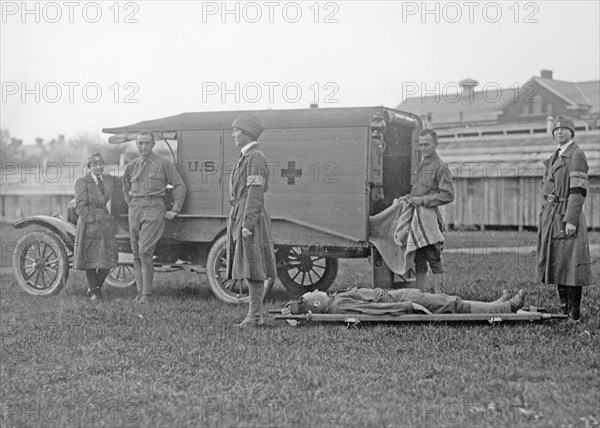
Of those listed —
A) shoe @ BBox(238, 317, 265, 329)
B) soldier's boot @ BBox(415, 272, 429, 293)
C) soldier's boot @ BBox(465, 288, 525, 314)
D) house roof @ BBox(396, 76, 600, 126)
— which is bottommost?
shoe @ BBox(238, 317, 265, 329)

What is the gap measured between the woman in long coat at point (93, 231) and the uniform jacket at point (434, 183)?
397 cm

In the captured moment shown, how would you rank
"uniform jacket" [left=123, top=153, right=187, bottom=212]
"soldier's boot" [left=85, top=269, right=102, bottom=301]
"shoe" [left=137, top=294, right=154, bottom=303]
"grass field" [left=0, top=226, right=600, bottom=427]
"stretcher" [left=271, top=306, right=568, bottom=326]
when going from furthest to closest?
"soldier's boot" [left=85, top=269, right=102, bottom=301], "uniform jacket" [left=123, top=153, right=187, bottom=212], "shoe" [left=137, top=294, right=154, bottom=303], "stretcher" [left=271, top=306, right=568, bottom=326], "grass field" [left=0, top=226, right=600, bottom=427]

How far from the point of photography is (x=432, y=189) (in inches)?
370

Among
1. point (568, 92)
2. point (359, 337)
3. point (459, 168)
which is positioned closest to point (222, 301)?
point (359, 337)

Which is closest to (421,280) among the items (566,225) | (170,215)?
(566,225)

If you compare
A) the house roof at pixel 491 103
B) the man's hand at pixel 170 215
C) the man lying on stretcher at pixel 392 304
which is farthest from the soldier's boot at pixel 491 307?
the house roof at pixel 491 103

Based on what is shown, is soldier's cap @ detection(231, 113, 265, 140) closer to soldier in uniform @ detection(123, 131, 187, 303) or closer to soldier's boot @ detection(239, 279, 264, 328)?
soldier's boot @ detection(239, 279, 264, 328)

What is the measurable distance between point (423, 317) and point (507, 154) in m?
21.2

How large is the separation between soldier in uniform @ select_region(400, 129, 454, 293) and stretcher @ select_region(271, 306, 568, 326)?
5.33ft

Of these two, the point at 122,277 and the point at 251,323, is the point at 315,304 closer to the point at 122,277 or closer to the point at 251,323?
the point at 251,323

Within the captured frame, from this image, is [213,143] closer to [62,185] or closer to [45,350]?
[45,350]

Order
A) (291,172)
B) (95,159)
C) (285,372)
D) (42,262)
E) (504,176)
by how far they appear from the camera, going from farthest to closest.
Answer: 1. (504,176)
2. (42,262)
3. (95,159)
4. (291,172)
5. (285,372)

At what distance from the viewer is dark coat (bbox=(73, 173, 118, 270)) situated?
10461mm

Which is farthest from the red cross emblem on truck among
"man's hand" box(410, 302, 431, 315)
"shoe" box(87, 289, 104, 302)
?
"shoe" box(87, 289, 104, 302)
